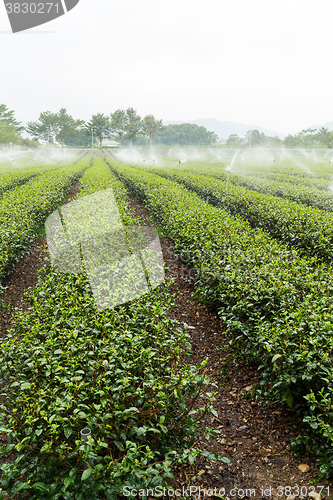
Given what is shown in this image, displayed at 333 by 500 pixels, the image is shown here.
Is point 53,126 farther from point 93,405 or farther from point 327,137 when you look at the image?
point 93,405

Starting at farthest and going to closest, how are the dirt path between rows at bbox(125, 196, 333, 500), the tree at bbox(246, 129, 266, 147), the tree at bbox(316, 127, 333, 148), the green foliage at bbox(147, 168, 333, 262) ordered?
the tree at bbox(246, 129, 266, 147) → the tree at bbox(316, 127, 333, 148) → the green foliage at bbox(147, 168, 333, 262) → the dirt path between rows at bbox(125, 196, 333, 500)

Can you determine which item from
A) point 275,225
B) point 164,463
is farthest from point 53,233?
point 275,225

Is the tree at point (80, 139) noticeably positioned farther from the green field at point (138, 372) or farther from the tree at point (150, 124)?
the green field at point (138, 372)

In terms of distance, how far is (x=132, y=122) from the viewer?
220ft

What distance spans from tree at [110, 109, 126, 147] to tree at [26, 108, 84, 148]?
964cm

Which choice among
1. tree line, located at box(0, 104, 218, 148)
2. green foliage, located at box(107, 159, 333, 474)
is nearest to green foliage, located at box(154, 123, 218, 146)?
tree line, located at box(0, 104, 218, 148)

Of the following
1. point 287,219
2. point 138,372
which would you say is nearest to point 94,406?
point 138,372

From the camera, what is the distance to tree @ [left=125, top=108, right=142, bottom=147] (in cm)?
6631

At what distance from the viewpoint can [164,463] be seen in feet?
5.08

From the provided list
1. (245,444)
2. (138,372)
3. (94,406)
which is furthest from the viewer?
(245,444)

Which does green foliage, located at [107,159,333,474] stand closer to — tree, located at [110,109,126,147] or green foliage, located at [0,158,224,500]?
green foliage, located at [0,158,224,500]

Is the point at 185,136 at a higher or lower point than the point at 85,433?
higher

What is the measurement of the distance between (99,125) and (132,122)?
749cm

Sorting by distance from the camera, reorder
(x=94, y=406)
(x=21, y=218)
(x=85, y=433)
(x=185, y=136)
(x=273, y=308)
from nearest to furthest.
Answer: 1. (x=85, y=433)
2. (x=94, y=406)
3. (x=273, y=308)
4. (x=21, y=218)
5. (x=185, y=136)
